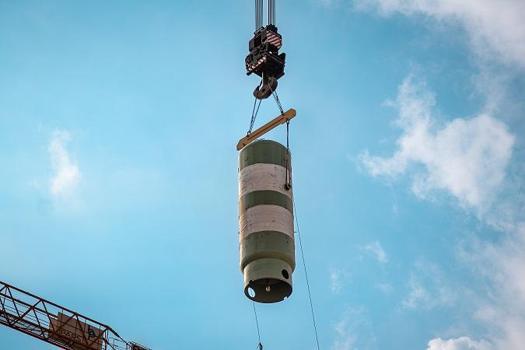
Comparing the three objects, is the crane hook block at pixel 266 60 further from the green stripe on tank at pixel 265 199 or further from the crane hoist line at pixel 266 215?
the green stripe on tank at pixel 265 199

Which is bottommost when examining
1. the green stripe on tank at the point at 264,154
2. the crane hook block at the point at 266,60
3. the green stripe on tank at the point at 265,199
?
the green stripe on tank at the point at 265,199

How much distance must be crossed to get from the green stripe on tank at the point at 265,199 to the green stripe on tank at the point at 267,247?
4.83 feet

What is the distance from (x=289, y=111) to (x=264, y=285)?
9.34m

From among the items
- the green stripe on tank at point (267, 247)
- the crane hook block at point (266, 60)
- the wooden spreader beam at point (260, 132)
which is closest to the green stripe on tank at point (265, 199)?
the green stripe on tank at point (267, 247)

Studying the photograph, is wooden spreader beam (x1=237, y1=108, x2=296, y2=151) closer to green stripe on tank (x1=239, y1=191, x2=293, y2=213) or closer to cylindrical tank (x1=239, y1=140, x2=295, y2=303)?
cylindrical tank (x1=239, y1=140, x2=295, y2=303)

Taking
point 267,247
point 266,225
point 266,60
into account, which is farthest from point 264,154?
point 266,60

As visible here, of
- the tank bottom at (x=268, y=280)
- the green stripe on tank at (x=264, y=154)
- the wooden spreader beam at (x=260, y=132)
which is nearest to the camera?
the tank bottom at (x=268, y=280)

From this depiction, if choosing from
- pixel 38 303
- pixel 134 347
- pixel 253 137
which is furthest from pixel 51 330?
pixel 253 137

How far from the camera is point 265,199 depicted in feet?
117

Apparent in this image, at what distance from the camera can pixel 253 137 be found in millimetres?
40062

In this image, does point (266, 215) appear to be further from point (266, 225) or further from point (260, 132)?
point (260, 132)

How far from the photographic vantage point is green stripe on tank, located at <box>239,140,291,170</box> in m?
37.2

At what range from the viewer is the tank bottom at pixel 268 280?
33919mm

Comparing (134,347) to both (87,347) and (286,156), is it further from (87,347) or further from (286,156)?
(286,156)
